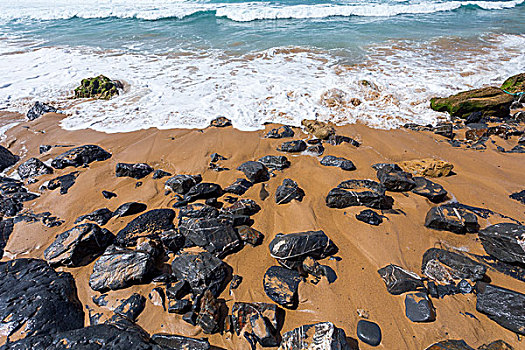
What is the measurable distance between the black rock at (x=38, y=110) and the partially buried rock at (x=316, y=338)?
823cm

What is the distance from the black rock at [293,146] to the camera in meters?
4.93

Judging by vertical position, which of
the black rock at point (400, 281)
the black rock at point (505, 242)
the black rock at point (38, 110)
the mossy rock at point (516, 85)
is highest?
the mossy rock at point (516, 85)

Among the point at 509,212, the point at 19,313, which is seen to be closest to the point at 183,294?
the point at 19,313

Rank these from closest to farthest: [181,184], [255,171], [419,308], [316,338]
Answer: [316,338]
[419,308]
[181,184]
[255,171]

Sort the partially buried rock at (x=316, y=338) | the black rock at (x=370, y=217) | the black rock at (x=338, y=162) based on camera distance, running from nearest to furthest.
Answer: the partially buried rock at (x=316, y=338) → the black rock at (x=370, y=217) → the black rock at (x=338, y=162)

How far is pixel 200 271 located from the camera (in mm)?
2672

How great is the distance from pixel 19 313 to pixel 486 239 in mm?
5072

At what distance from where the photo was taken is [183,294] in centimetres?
260

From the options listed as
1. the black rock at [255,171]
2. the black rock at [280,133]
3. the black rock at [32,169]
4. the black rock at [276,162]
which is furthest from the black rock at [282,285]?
the black rock at [32,169]

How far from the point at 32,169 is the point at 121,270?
136 inches

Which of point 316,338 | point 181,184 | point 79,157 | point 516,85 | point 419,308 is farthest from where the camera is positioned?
point 516,85

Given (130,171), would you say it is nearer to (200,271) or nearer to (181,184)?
(181,184)

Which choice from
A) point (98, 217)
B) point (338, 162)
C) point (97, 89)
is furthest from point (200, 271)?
point (97, 89)

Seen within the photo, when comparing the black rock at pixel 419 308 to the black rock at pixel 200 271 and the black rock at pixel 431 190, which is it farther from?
the black rock at pixel 200 271
